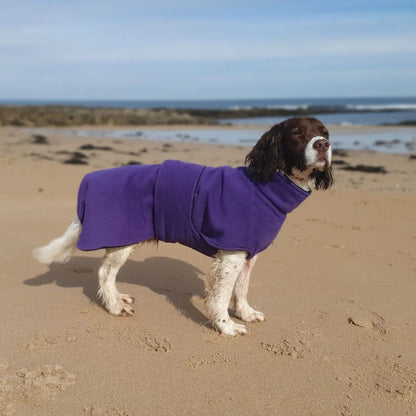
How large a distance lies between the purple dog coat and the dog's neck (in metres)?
0.06

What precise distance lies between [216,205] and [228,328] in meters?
1.01

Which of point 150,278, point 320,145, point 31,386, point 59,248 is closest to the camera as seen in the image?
point 31,386

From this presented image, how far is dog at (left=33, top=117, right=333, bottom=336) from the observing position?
3.73 metres

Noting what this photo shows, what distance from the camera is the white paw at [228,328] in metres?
3.90

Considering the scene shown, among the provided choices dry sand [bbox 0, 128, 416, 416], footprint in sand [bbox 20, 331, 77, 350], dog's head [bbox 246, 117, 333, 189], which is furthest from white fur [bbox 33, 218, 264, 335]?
dog's head [bbox 246, 117, 333, 189]

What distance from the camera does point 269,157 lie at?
3.73 m

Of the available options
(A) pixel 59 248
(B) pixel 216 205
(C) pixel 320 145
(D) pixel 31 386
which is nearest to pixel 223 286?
(B) pixel 216 205

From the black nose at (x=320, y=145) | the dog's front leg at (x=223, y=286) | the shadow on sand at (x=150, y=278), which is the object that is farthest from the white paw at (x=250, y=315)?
→ the black nose at (x=320, y=145)

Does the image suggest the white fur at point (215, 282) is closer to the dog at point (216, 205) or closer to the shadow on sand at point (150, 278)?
the dog at point (216, 205)

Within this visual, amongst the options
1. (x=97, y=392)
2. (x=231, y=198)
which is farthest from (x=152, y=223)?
(x=97, y=392)

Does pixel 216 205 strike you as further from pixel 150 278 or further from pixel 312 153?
pixel 150 278

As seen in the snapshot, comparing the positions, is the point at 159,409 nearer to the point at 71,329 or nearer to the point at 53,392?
the point at 53,392

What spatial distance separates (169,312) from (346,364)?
5.14ft

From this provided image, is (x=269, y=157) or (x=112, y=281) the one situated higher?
(x=269, y=157)
